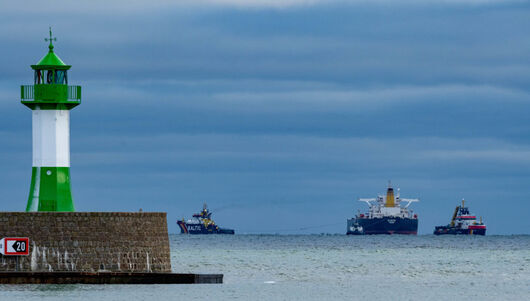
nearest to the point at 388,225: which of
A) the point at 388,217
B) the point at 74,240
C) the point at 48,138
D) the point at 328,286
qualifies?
the point at 388,217

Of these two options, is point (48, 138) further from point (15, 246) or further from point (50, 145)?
point (15, 246)

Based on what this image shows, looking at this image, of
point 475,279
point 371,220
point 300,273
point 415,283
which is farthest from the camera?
point 371,220

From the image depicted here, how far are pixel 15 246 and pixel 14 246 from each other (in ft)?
0.10

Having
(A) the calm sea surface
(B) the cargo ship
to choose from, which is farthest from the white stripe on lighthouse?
(B) the cargo ship

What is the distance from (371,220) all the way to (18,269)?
161m

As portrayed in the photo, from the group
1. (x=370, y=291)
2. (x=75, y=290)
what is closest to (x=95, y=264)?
(x=75, y=290)

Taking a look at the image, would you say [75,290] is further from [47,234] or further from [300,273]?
[300,273]

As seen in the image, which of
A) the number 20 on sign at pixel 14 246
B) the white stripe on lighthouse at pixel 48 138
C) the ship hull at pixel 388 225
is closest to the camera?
the number 20 on sign at pixel 14 246

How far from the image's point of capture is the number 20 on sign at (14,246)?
3756 cm

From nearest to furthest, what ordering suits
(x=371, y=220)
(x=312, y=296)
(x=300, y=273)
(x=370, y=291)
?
(x=312, y=296)
(x=370, y=291)
(x=300, y=273)
(x=371, y=220)

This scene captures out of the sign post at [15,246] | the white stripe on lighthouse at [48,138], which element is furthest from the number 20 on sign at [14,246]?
the white stripe on lighthouse at [48,138]

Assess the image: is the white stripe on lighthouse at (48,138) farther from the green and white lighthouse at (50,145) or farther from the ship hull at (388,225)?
the ship hull at (388,225)

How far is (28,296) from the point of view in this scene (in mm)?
36969

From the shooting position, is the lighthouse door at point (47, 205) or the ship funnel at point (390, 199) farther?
the ship funnel at point (390, 199)
